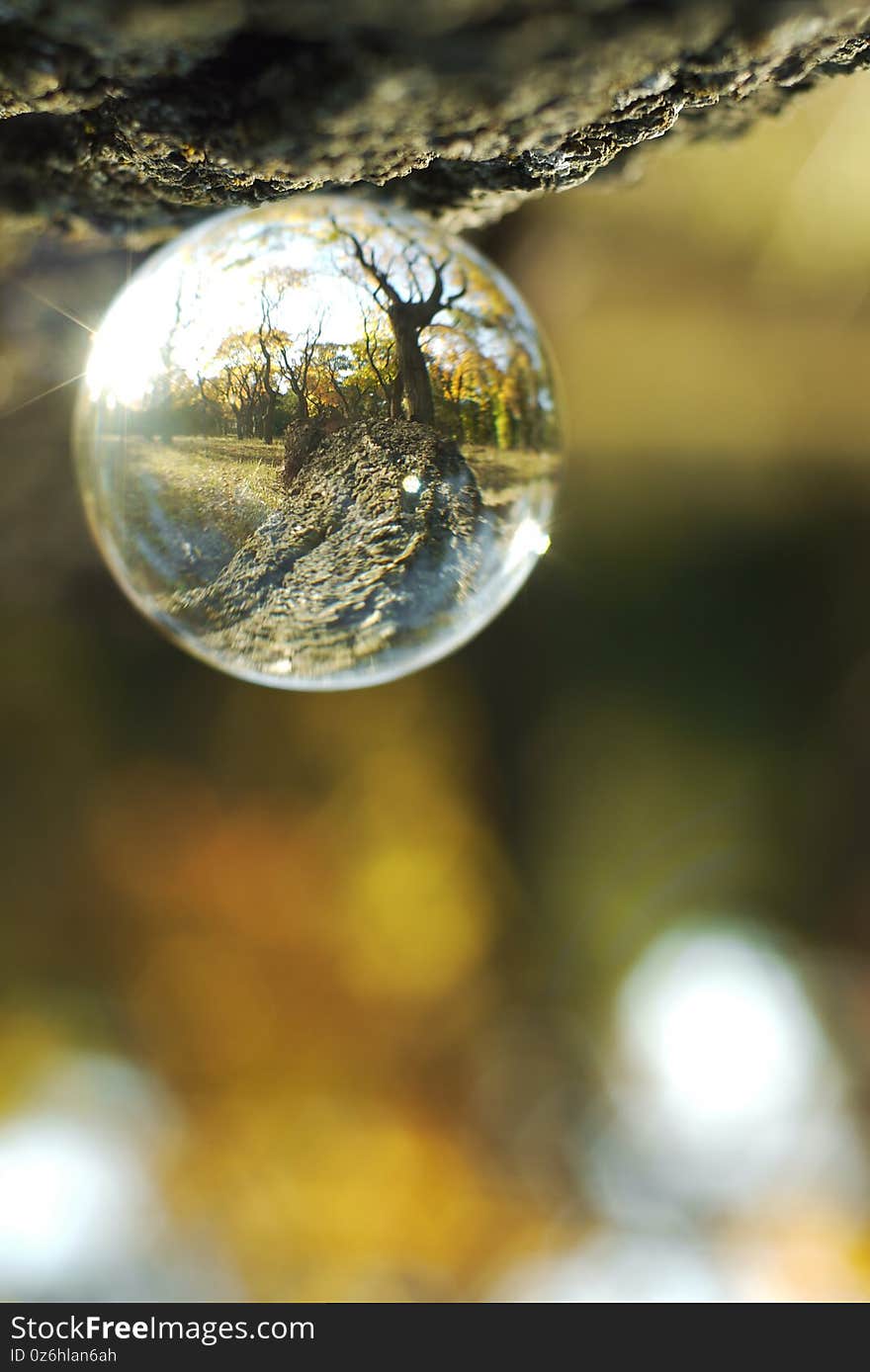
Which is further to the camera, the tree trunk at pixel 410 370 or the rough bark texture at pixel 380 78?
the tree trunk at pixel 410 370

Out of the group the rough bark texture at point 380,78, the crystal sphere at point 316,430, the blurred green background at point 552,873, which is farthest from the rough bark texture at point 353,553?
the blurred green background at point 552,873

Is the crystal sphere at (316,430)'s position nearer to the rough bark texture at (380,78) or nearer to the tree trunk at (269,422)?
the tree trunk at (269,422)

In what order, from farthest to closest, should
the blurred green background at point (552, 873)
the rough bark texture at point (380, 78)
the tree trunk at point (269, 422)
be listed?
1. the blurred green background at point (552, 873)
2. the tree trunk at point (269, 422)
3. the rough bark texture at point (380, 78)

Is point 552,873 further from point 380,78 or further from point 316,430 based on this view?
point 380,78

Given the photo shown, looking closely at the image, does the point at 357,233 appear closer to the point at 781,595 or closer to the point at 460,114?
the point at 460,114

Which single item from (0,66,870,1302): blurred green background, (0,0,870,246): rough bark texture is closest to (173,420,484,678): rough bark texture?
(0,0,870,246): rough bark texture

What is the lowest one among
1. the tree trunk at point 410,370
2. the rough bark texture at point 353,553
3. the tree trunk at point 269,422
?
the rough bark texture at point 353,553
